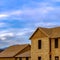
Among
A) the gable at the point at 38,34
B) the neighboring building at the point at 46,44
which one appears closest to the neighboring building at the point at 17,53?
the neighboring building at the point at 46,44

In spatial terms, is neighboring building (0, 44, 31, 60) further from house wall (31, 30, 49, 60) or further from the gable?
the gable

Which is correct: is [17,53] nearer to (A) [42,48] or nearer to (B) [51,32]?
(A) [42,48]

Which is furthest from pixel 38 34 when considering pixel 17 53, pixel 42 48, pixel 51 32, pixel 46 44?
pixel 17 53

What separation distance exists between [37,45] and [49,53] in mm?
3624

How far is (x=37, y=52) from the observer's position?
55594 mm

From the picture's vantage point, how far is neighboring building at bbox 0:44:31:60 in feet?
203

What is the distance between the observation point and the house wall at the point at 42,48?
53.6 meters

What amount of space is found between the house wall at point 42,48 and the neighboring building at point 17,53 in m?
4.54

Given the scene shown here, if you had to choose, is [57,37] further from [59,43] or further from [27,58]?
[27,58]

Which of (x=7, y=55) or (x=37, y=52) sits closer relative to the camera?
(x=37, y=52)

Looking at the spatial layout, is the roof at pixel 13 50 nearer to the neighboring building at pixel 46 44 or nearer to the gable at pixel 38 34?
the neighboring building at pixel 46 44

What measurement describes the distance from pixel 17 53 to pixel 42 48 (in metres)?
12.4

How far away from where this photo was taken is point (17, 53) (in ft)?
215

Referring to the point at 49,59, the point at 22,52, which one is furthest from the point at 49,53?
the point at 22,52
